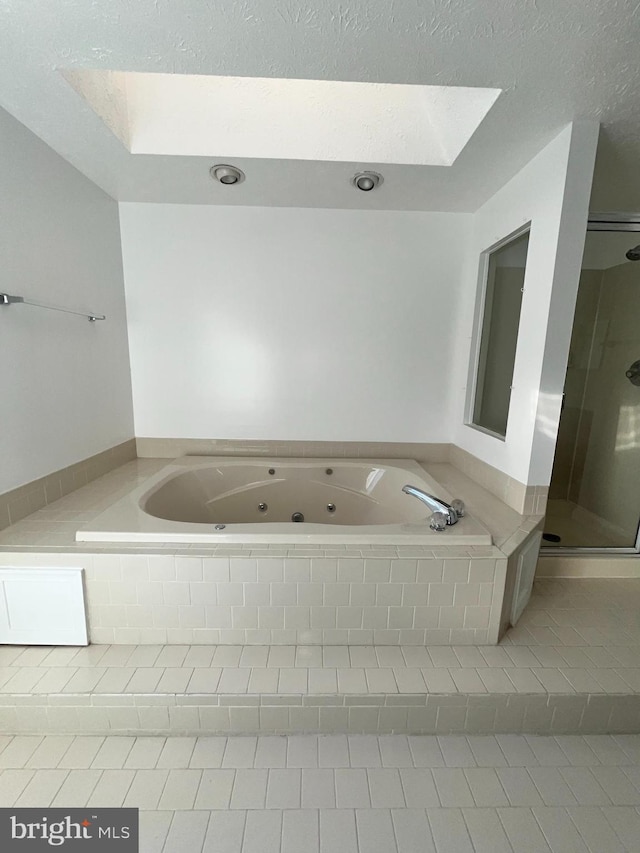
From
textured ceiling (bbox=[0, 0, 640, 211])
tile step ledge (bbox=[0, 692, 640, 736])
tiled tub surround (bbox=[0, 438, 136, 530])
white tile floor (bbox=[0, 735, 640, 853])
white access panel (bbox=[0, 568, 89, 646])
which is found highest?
A: textured ceiling (bbox=[0, 0, 640, 211])

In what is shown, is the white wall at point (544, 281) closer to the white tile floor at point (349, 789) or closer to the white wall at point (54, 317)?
the white tile floor at point (349, 789)

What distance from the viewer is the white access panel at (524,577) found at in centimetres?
135

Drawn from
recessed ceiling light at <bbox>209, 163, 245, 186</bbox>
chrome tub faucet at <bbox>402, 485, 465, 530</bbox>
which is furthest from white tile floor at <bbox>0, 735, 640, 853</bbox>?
recessed ceiling light at <bbox>209, 163, 245, 186</bbox>

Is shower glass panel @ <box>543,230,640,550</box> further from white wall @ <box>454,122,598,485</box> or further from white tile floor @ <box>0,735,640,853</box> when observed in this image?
white tile floor @ <box>0,735,640,853</box>

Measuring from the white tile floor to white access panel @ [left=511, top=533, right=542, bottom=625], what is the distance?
15.2 inches

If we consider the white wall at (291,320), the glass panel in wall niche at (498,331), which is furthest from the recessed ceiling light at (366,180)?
the glass panel in wall niche at (498,331)

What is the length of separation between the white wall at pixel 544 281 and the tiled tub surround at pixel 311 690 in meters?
0.76

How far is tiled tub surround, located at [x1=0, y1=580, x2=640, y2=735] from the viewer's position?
107 cm

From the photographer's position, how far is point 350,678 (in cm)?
113

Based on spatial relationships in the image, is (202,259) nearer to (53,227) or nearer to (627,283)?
A: (53,227)

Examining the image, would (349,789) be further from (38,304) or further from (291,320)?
(291,320)

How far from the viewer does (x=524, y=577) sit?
140 centimetres

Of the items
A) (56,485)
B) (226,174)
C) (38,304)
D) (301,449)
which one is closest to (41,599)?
(56,485)

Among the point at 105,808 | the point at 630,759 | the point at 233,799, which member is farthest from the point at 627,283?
the point at 105,808
